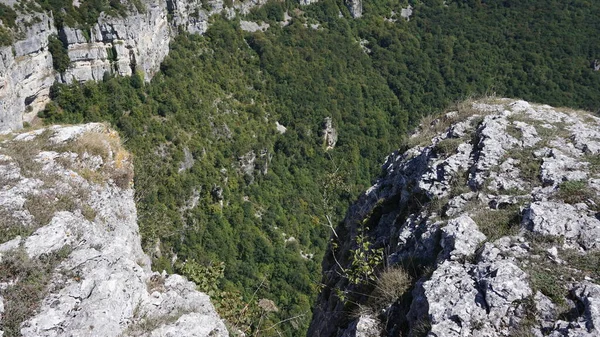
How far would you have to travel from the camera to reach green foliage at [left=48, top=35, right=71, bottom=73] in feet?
113

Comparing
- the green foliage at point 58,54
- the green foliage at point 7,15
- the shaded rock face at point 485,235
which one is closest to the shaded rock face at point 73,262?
the shaded rock face at point 485,235

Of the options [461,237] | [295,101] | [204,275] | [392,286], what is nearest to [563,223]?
[461,237]

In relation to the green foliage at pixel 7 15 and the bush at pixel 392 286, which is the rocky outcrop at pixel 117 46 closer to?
the green foliage at pixel 7 15

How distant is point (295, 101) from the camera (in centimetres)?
5959

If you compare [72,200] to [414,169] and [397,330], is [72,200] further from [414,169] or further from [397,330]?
[414,169]

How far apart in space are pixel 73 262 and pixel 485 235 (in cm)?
779

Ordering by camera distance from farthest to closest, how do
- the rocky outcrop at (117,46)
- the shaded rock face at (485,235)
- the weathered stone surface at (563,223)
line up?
the rocky outcrop at (117,46) < the weathered stone surface at (563,223) < the shaded rock face at (485,235)

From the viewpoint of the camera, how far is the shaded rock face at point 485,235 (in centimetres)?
683

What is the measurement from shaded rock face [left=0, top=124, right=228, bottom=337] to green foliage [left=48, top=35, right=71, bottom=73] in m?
28.3

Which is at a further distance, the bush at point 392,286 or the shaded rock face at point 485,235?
the bush at point 392,286

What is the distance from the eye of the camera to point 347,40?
74188 millimetres

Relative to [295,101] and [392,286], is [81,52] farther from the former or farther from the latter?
[392,286]

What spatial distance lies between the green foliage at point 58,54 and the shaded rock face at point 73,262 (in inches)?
1112

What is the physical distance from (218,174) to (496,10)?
60778 millimetres
